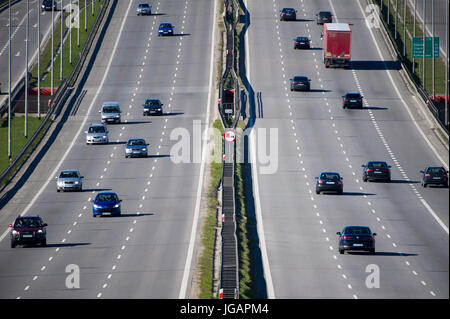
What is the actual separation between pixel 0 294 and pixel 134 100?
58.1 m

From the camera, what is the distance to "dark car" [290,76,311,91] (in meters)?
97.2

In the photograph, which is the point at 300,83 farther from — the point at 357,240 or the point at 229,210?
the point at 357,240

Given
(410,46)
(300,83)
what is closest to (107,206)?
(300,83)

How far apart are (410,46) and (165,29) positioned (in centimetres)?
2415

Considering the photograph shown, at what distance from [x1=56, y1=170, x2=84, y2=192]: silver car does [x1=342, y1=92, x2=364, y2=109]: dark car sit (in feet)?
97.1

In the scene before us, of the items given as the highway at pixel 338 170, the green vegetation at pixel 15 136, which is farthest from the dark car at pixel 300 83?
the green vegetation at pixel 15 136

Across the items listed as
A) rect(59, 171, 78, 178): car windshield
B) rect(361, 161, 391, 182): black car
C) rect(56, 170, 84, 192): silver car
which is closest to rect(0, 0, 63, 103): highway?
rect(59, 171, 78, 178): car windshield

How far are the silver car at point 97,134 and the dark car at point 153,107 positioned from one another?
8697 millimetres

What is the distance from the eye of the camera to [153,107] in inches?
3617

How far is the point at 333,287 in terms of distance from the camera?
4178 centimetres

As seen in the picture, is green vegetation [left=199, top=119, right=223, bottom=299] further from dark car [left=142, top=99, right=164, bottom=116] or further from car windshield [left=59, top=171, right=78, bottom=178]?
dark car [left=142, top=99, right=164, bottom=116]

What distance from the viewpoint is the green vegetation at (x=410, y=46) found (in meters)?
105
